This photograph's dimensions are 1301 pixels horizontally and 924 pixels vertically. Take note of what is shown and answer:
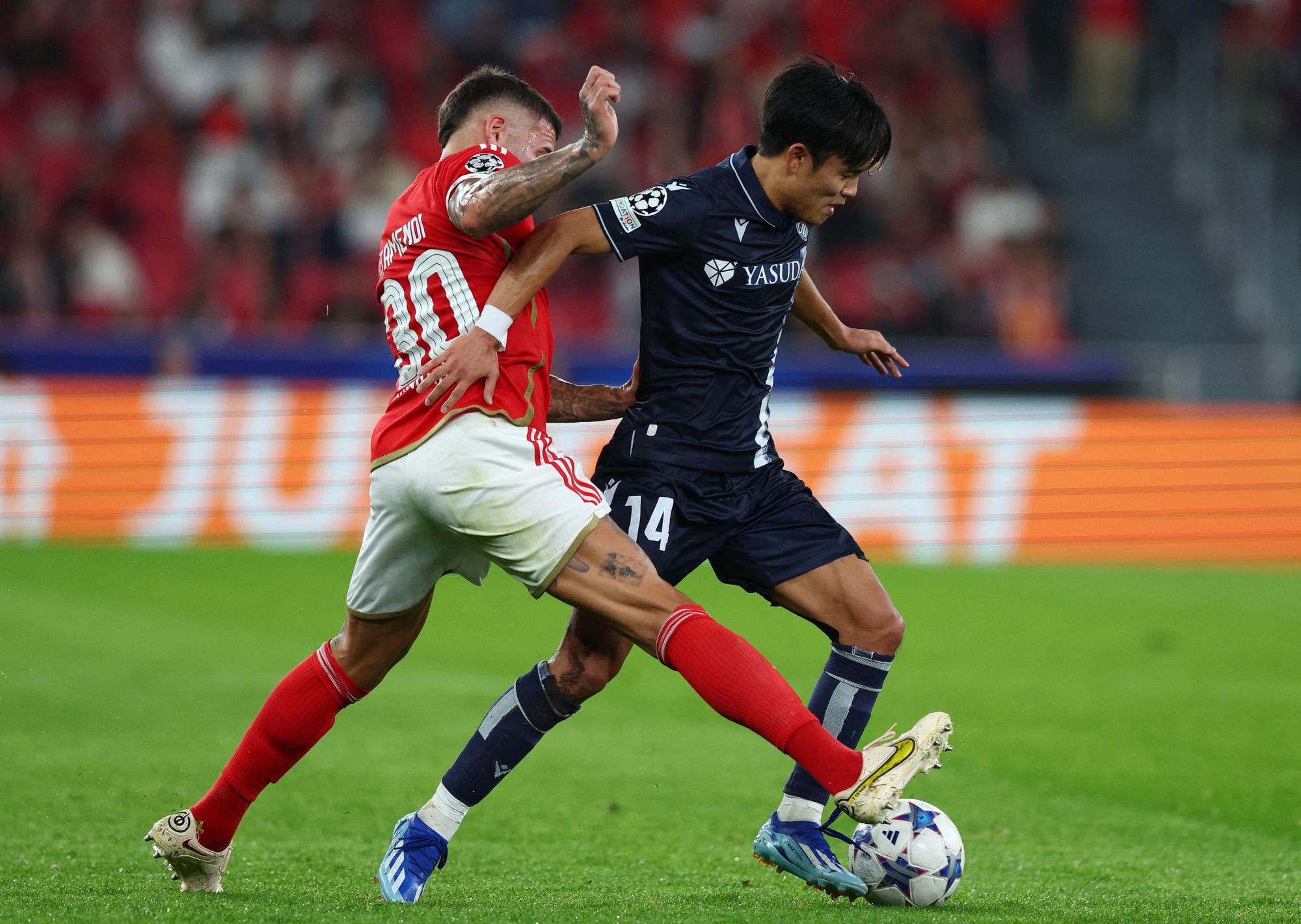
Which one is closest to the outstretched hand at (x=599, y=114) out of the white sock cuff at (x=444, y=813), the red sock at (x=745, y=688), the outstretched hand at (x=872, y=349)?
the red sock at (x=745, y=688)

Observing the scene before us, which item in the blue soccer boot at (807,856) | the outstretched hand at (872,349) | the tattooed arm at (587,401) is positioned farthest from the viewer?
the outstretched hand at (872,349)

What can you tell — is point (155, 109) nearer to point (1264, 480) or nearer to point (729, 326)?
point (1264, 480)

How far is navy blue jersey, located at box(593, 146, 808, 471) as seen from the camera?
4539 mm

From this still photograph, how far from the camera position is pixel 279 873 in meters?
4.56

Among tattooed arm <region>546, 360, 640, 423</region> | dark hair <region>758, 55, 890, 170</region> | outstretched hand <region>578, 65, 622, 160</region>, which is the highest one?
dark hair <region>758, 55, 890, 170</region>

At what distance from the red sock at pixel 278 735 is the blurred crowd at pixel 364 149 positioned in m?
9.62

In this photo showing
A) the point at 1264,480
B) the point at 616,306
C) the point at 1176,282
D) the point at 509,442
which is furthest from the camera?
the point at 1176,282

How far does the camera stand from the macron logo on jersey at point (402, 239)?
4230mm

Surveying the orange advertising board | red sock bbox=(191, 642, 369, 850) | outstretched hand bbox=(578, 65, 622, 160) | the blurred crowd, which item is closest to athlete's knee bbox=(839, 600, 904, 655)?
red sock bbox=(191, 642, 369, 850)

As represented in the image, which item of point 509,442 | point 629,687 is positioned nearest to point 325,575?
point 629,687

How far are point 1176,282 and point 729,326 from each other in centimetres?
1508

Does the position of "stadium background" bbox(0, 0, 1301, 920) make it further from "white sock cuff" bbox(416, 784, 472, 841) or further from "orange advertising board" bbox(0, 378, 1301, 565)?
"white sock cuff" bbox(416, 784, 472, 841)

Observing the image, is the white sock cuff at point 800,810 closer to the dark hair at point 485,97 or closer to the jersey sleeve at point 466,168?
the jersey sleeve at point 466,168

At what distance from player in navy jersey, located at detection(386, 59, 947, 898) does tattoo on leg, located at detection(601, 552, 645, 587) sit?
47 cm
